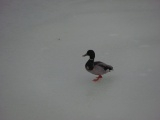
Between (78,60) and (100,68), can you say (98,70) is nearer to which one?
(100,68)

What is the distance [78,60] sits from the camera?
4578 mm

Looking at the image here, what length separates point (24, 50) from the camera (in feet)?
16.5

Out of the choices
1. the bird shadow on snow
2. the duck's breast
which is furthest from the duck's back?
the bird shadow on snow

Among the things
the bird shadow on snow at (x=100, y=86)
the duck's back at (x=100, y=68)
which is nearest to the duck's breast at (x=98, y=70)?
the duck's back at (x=100, y=68)

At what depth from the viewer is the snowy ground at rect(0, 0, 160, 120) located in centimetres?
338

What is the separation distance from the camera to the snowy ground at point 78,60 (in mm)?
3375

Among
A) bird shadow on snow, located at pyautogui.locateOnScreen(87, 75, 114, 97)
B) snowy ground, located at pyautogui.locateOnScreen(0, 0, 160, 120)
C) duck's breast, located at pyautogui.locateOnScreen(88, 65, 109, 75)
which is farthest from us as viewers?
duck's breast, located at pyautogui.locateOnScreen(88, 65, 109, 75)

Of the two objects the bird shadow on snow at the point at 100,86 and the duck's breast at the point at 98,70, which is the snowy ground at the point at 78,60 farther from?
the duck's breast at the point at 98,70

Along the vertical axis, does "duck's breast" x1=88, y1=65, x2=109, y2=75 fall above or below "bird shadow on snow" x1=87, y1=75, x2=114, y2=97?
above

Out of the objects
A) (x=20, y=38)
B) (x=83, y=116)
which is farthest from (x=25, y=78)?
(x=20, y=38)

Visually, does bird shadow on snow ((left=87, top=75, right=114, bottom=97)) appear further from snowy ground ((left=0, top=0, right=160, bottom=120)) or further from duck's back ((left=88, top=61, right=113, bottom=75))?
duck's back ((left=88, top=61, right=113, bottom=75))

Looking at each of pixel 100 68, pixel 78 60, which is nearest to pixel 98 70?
pixel 100 68

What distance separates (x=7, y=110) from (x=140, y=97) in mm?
1713

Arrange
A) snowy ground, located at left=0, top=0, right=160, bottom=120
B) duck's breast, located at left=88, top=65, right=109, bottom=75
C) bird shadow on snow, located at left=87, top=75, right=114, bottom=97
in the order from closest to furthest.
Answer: snowy ground, located at left=0, top=0, right=160, bottom=120
bird shadow on snow, located at left=87, top=75, right=114, bottom=97
duck's breast, located at left=88, top=65, right=109, bottom=75
